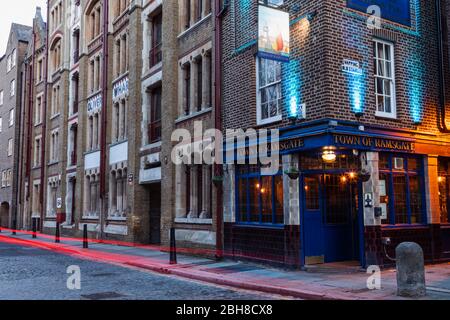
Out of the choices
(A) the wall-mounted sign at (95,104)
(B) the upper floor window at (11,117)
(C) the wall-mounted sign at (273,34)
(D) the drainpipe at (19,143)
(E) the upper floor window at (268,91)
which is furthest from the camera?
(B) the upper floor window at (11,117)

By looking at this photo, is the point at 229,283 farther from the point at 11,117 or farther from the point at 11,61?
the point at 11,61

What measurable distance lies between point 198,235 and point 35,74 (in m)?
25.5

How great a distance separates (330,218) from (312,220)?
2.34 feet

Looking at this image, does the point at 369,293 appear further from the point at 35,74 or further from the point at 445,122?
the point at 35,74

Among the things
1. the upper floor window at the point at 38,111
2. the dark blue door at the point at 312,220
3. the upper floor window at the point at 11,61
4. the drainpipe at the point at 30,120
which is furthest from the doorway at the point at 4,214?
the dark blue door at the point at 312,220

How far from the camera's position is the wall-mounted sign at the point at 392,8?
12.6m

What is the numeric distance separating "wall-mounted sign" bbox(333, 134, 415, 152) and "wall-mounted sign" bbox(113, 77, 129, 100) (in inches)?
534

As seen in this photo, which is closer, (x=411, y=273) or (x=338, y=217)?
(x=411, y=273)

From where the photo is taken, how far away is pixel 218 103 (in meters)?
15.6

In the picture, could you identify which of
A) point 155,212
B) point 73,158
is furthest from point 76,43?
point 155,212

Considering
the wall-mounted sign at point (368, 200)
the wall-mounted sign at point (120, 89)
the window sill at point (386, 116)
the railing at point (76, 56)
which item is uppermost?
the railing at point (76, 56)

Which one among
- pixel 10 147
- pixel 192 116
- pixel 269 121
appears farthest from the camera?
pixel 10 147

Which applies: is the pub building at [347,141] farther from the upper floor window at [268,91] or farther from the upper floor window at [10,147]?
the upper floor window at [10,147]

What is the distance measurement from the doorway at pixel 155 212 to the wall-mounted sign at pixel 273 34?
33.7ft
